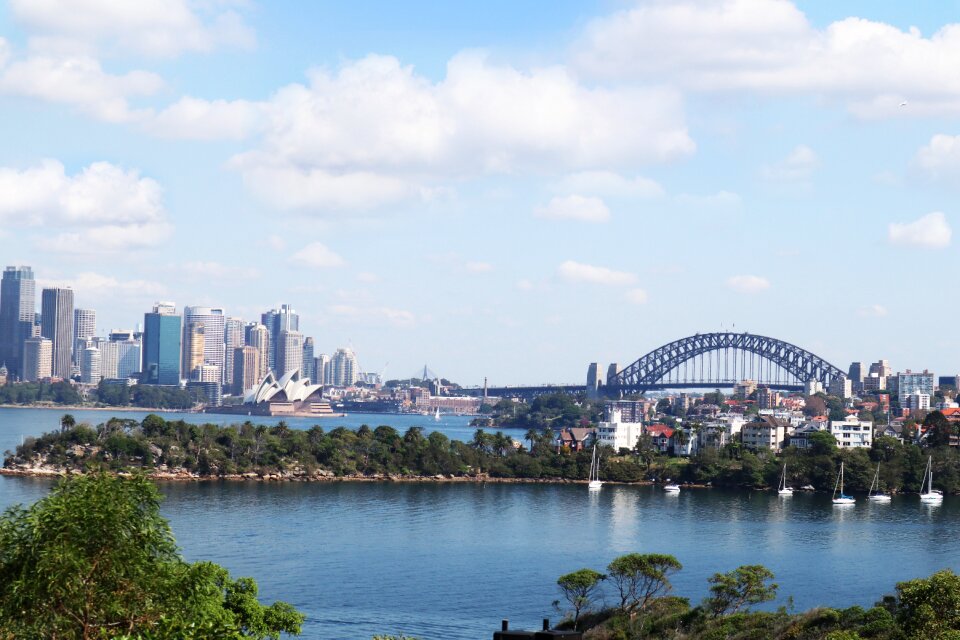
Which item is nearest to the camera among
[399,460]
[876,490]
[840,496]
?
[840,496]

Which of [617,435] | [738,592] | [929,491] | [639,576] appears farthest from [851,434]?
[738,592]

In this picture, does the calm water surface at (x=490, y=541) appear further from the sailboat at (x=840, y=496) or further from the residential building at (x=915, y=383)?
the residential building at (x=915, y=383)

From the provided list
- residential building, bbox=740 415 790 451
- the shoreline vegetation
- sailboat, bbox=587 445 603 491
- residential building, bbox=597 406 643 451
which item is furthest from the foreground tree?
residential building, bbox=740 415 790 451

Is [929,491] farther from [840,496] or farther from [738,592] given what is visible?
[738,592]

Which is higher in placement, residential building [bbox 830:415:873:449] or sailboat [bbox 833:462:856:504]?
residential building [bbox 830:415:873:449]

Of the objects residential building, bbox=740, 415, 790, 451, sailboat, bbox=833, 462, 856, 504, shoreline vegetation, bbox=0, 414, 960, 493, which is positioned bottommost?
sailboat, bbox=833, 462, 856, 504

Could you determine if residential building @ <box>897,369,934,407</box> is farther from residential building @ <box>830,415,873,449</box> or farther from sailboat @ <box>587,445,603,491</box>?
sailboat @ <box>587,445,603,491</box>

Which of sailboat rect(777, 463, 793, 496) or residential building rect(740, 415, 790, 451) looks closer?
sailboat rect(777, 463, 793, 496)

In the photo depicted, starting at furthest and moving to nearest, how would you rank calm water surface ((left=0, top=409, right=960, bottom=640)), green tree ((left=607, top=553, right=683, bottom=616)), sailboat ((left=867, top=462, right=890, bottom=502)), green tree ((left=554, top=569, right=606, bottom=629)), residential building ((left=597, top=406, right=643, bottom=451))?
residential building ((left=597, top=406, right=643, bottom=451)) < sailboat ((left=867, top=462, right=890, bottom=502)) < calm water surface ((left=0, top=409, right=960, bottom=640)) < green tree ((left=607, top=553, right=683, bottom=616)) < green tree ((left=554, top=569, right=606, bottom=629))
